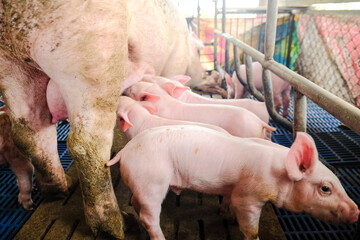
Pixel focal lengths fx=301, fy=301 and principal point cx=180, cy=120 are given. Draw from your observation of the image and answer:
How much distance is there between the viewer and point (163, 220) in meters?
1.62

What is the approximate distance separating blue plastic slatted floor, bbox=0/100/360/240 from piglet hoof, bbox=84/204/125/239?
1.78ft

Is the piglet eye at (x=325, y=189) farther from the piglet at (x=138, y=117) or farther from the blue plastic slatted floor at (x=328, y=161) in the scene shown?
the piglet at (x=138, y=117)

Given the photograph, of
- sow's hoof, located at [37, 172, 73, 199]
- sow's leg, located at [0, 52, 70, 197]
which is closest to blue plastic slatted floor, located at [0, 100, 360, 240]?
sow's hoof, located at [37, 172, 73, 199]

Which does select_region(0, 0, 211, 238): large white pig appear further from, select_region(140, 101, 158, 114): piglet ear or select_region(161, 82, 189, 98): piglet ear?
select_region(161, 82, 189, 98): piglet ear

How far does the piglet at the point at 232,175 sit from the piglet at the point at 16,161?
74cm

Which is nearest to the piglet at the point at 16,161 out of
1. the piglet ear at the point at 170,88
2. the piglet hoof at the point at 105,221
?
the piglet hoof at the point at 105,221

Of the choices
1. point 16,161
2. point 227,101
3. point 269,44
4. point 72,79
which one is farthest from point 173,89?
point 16,161

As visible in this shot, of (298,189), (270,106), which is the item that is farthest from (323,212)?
(270,106)

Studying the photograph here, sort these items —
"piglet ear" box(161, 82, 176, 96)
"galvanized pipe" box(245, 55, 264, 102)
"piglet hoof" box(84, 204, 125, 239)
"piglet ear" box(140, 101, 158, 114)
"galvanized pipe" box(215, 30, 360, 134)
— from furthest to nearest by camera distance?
"galvanized pipe" box(245, 55, 264, 102), "piglet ear" box(161, 82, 176, 96), "piglet ear" box(140, 101, 158, 114), "piglet hoof" box(84, 204, 125, 239), "galvanized pipe" box(215, 30, 360, 134)

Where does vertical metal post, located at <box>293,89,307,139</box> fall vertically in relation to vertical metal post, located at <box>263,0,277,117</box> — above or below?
below

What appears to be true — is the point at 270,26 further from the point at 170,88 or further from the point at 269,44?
the point at 170,88

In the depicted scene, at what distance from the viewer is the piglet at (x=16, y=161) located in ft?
5.74

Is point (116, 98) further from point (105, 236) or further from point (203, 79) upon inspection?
point (203, 79)

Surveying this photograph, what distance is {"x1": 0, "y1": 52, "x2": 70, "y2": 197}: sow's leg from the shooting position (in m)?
1.45
